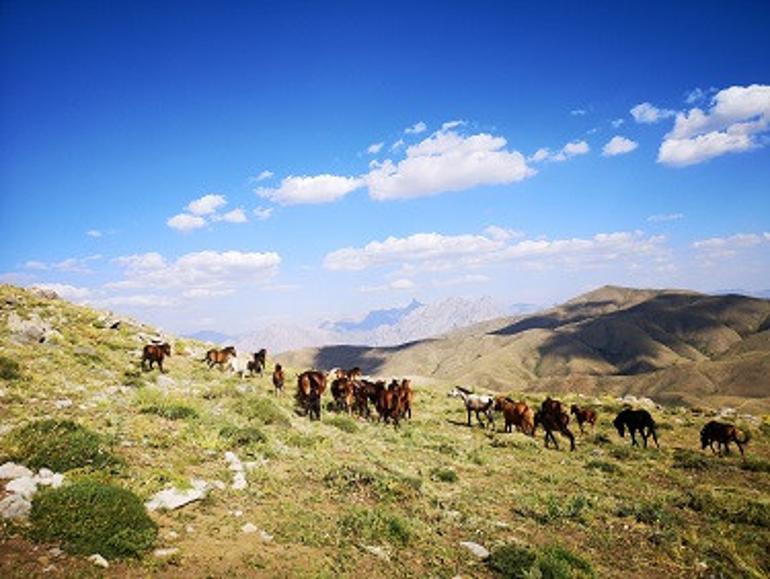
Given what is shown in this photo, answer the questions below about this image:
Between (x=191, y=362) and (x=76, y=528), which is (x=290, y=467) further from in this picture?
(x=191, y=362)

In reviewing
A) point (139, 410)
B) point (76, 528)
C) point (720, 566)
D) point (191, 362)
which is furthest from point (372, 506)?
point (191, 362)

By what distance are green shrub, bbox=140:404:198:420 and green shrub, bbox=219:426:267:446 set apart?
1.60 meters

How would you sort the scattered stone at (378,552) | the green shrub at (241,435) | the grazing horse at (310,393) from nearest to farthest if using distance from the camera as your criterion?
the scattered stone at (378,552), the green shrub at (241,435), the grazing horse at (310,393)

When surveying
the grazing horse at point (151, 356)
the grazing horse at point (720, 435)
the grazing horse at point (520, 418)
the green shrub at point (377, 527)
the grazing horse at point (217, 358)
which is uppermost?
the grazing horse at point (151, 356)

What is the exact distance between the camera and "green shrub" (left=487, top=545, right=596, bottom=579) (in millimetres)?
9281

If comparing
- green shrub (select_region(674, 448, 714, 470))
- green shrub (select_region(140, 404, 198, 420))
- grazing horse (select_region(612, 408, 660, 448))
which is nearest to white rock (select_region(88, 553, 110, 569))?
green shrub (select_region(140, 404, 198, 420))

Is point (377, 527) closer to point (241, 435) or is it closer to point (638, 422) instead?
point (241, 435)

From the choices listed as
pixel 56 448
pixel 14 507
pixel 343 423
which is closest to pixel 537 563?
pixel 14 507

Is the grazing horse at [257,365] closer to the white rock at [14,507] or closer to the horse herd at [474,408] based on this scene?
the horse herd at [474,408]

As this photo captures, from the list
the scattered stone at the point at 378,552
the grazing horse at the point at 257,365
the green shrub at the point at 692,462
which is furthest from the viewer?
the grazing horse at the point at 257,365

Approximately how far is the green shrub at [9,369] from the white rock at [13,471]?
8093 mm

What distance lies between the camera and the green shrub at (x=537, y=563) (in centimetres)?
928

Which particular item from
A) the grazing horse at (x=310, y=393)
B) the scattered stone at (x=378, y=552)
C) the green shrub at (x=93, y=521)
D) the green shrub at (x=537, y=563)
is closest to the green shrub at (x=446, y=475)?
the green shrub at (x=537, y=563)

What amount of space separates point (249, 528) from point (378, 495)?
135 inches
